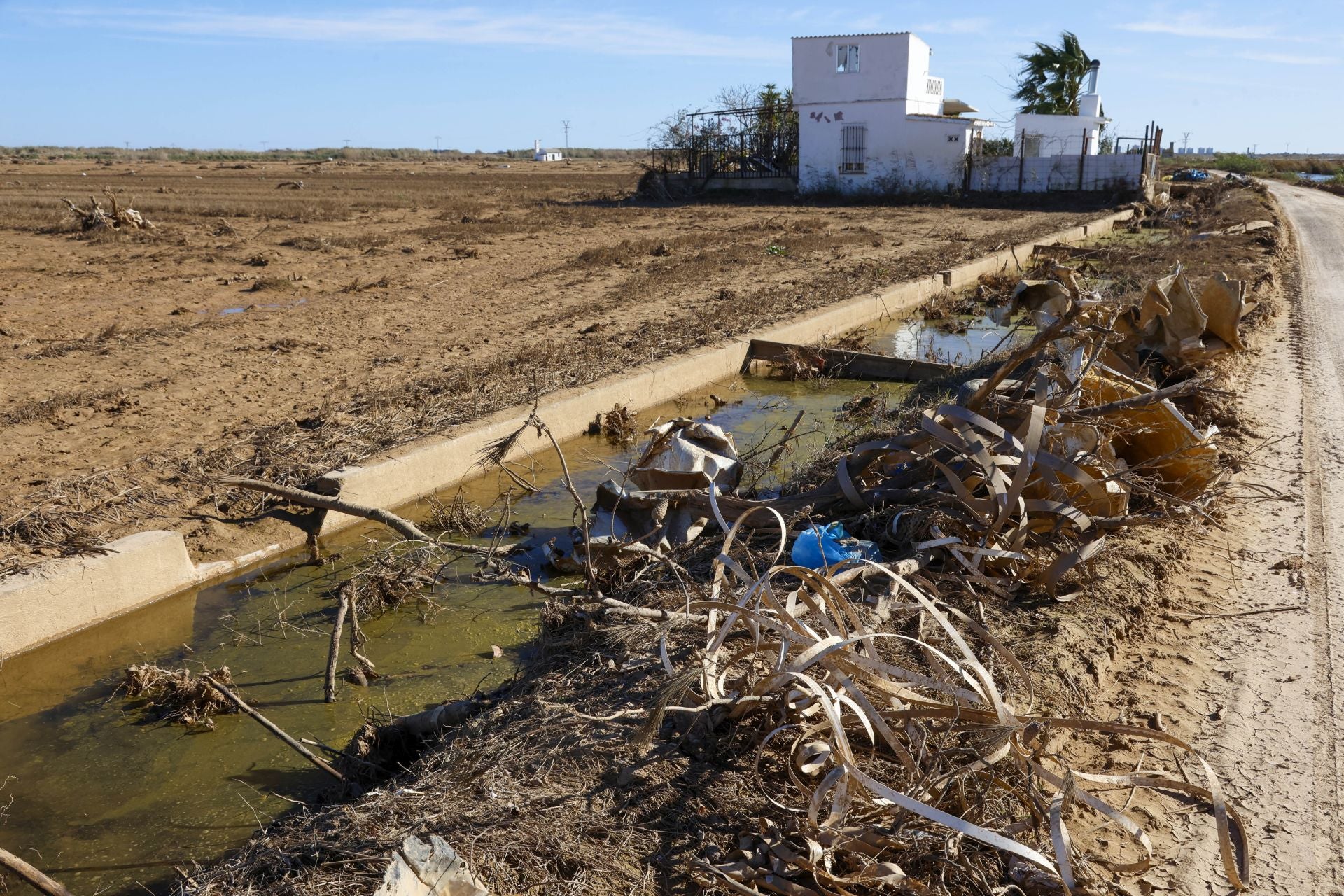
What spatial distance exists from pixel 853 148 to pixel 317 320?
26.9m

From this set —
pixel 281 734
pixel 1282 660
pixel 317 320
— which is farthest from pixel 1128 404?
pixel 317 320

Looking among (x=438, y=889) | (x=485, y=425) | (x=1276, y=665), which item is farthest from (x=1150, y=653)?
(x=485, y=425)

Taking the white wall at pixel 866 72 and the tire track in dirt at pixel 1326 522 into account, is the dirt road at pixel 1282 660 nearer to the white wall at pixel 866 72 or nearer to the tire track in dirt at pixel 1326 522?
the tire track in dirt at pixel 1326 522

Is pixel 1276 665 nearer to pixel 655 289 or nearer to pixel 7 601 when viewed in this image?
pixel 7 601

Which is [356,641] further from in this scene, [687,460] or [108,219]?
[108,219]

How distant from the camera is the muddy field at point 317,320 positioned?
6.54 meters

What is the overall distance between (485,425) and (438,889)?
508 cm

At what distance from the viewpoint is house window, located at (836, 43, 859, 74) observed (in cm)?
3453

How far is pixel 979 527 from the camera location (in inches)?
182

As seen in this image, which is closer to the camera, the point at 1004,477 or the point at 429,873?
the point at 429,873

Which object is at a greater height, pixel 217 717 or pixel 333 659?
pixel 333 659

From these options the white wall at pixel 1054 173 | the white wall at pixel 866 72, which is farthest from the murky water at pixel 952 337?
the white wall at pixel 866 72

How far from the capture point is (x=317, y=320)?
11602mm

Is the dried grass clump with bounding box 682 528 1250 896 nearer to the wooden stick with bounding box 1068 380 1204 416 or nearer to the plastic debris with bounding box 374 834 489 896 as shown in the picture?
the plastic debris with bounding box 374 834 489 896
